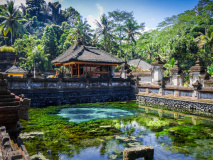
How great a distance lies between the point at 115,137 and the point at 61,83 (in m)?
11.5

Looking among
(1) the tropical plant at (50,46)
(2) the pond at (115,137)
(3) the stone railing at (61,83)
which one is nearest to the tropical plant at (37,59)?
(1) the tropical plant at (50,46)

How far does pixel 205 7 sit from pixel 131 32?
697 inches

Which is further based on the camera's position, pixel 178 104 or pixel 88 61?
pixel 88 61

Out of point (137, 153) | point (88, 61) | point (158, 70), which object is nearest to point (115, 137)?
point (137, 153)

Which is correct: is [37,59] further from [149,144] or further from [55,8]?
[55,8]

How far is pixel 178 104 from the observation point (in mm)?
16672

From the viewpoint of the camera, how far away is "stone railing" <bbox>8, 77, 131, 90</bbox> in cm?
1695

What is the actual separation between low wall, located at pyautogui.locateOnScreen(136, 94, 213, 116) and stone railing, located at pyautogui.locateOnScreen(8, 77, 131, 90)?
3587mm

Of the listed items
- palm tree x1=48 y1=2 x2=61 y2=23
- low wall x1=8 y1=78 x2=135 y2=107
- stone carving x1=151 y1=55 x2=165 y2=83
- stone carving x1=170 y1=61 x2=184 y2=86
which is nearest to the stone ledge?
low wall x1=8 y1=78 x2=135 y2=107

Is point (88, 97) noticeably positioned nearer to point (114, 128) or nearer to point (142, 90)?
point (142, 90)

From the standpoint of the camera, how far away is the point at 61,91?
18.9 metres

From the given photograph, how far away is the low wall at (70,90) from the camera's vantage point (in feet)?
56.9

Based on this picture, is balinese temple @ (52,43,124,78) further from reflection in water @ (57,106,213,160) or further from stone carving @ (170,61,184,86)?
reflection in water @ (57,106,213,160)

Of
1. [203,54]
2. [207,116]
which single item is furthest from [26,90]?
[203,54]
